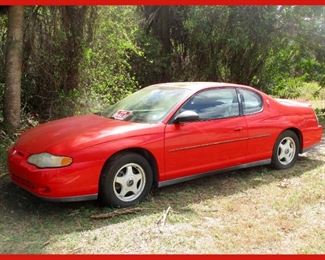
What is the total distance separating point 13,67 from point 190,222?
15.8ft

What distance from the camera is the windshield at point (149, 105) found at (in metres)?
6.01

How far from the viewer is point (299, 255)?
433 centimetres

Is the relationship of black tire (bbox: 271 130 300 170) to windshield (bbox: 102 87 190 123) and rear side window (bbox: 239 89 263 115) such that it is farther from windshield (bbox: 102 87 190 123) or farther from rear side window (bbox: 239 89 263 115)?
windshield (bbox: 102 87 190 123)

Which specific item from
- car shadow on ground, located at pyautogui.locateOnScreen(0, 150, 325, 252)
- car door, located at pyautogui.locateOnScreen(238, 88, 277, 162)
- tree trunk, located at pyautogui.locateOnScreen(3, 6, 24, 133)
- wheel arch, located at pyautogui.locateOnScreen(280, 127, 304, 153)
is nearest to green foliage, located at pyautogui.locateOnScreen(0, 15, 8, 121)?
tree trunk, located at pyautogui.locateOnScreen(3, 6, 24, 133)

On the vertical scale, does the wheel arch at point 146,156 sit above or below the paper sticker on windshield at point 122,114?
below

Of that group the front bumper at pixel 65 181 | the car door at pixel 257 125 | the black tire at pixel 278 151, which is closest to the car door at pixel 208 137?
the car door at pixel 257 125

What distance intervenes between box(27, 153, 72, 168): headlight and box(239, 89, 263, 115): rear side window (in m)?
2.84

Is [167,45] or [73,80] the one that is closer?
[73,80]

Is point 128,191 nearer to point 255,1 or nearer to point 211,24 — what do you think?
point 255,1

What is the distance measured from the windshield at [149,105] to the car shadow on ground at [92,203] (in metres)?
1.01

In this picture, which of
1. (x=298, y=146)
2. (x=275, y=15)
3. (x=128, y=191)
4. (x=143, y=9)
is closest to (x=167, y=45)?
(x=143, y=9)

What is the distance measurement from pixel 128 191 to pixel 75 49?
18.2 feet

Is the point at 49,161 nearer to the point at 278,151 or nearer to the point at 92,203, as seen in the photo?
the point at 92,203

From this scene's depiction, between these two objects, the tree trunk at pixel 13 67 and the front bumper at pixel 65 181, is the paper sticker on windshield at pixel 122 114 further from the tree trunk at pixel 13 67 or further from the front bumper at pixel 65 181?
the tree trunk at pixel 13 67
